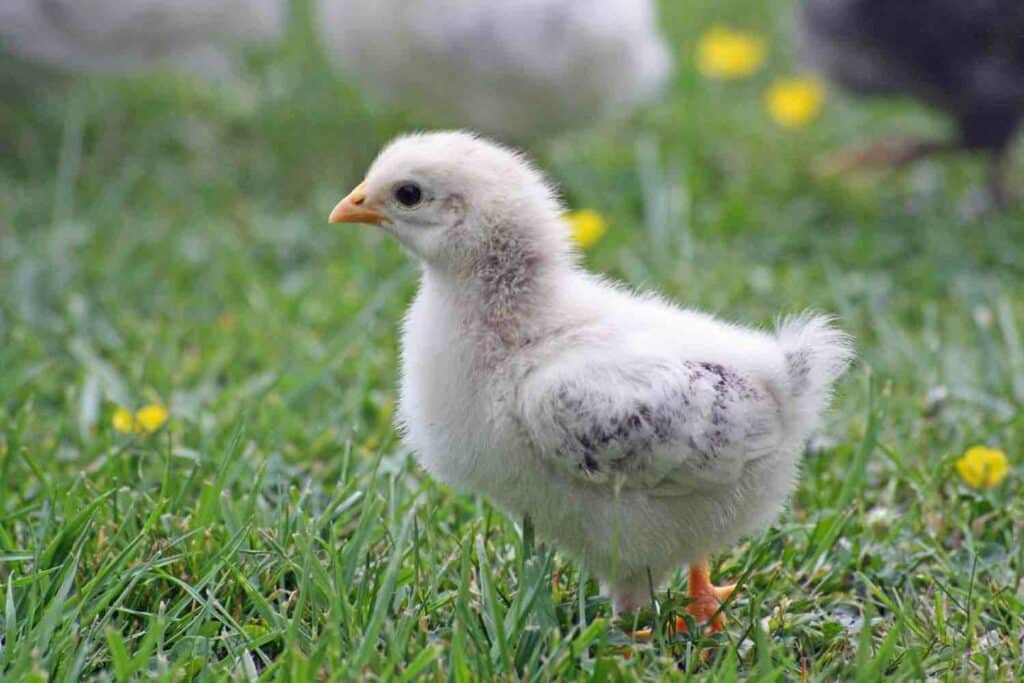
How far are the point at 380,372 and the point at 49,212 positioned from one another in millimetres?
1597

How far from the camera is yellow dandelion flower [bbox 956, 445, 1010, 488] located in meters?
2.40

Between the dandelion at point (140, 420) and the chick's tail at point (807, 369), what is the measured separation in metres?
1.32

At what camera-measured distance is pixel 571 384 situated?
1784 millimetres

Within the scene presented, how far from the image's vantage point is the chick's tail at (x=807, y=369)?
187 cm

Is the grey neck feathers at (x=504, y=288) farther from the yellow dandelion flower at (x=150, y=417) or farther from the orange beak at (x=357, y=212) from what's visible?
the yellow dandelion flower at (x=150, y=417)

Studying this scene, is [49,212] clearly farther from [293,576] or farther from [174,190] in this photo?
[293,576]

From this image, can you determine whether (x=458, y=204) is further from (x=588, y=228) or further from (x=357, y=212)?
(x=588, y=228)

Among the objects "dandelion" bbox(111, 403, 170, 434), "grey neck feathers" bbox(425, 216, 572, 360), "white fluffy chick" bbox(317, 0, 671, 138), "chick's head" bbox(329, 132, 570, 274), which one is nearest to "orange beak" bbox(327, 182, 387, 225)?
"chick's head" bbox(329, 132, 570, 274)

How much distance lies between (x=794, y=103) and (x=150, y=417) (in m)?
3.04

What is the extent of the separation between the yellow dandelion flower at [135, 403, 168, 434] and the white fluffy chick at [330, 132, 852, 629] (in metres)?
0.87

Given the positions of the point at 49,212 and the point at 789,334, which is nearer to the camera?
the point at 789,334

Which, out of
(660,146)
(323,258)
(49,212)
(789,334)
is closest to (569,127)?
(660,146)

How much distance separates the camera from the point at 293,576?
2090 millimetres

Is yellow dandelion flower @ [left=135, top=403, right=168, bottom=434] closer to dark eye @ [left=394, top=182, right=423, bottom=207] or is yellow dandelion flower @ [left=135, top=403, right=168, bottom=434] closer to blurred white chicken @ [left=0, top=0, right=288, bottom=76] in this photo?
dark eye @ [left=394, top=182, right=423, bottom=207]
